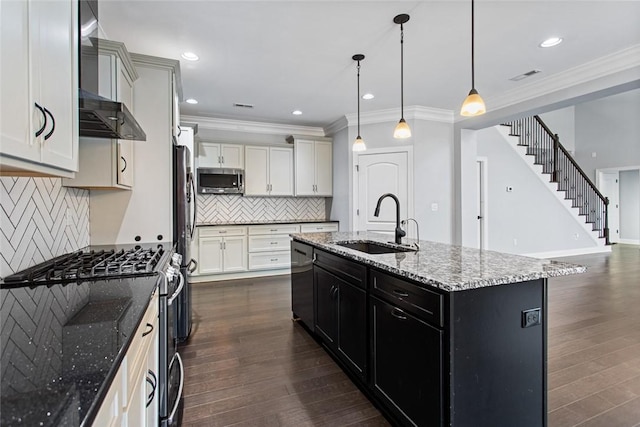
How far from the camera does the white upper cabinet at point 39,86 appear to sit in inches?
35.0

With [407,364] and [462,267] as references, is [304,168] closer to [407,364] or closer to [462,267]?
[462,267]

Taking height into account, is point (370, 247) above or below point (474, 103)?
below

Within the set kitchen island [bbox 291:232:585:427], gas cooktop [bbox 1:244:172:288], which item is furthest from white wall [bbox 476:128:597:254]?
gas cooktop [bbox 1:244:172:288]

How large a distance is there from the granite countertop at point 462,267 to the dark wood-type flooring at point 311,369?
92 centimetres

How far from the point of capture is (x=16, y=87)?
92 centimetres

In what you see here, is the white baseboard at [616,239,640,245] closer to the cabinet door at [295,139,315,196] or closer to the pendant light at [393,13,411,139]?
the cabinet door at [295,139,315,196]

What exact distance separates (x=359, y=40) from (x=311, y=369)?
9.33 ft

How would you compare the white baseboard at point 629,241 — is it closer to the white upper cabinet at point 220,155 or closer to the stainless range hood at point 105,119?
the white upper cabinet at point 220,155

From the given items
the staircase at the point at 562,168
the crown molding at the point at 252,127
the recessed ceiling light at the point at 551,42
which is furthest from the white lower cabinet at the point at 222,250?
the staircase at the point at 562,168

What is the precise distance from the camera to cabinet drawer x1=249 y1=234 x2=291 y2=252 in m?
5.25

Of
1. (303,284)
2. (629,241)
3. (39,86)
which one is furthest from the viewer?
(629,241)

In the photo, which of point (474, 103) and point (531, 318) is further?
point (474, 103)

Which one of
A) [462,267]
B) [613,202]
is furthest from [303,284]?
[613,202]

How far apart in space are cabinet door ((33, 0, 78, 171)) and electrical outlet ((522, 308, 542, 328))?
209 centimetres
